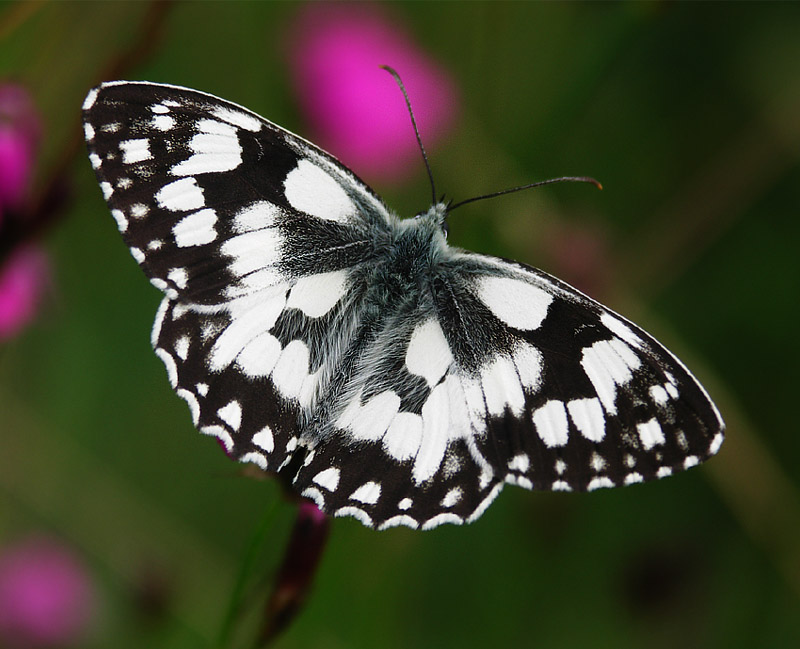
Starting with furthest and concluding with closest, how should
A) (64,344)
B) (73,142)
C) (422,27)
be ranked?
(422,27) < (64,344) < (73,142)

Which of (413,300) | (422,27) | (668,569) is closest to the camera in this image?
(413,300)

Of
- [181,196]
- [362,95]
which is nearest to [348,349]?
[181,196]

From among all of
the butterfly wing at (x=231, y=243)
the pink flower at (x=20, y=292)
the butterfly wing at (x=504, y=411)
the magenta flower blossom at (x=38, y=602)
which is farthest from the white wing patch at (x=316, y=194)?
the magenta flower blossom at (x=38, y=602)

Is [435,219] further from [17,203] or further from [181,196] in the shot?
[17,203]

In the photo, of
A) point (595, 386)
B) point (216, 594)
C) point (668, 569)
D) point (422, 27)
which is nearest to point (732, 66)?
point (422, 27)

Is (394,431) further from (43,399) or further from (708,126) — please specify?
(708,126)

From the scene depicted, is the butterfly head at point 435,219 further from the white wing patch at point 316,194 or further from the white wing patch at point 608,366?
the white wing patch at point 608,366
